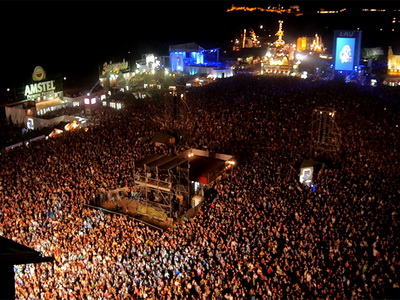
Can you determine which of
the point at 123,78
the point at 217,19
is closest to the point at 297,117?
the point at 123,78

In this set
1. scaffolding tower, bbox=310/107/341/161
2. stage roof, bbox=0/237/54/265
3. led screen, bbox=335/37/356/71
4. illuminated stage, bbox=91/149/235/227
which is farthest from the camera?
led screen, bbox=335/37/356/71

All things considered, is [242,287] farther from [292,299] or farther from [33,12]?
[33,12]

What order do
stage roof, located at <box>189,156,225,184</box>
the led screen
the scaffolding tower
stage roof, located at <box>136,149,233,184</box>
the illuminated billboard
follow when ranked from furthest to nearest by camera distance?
the led screen < the illuminated billboard < the scaffolding tower < stage roof, located at <box>189,156,225,184</box> < stage roof, located at <box>136,149,233,184</box>

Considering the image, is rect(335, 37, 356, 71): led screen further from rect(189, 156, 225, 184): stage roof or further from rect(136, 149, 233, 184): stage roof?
rect(189, 156, 225, 184): stage roof

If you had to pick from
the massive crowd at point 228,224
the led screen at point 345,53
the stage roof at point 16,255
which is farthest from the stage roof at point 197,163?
the led screen at point 345,53

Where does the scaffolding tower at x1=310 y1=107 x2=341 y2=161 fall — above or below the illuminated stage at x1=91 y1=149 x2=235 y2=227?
above

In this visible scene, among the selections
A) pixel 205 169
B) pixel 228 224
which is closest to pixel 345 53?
pixel 205 169

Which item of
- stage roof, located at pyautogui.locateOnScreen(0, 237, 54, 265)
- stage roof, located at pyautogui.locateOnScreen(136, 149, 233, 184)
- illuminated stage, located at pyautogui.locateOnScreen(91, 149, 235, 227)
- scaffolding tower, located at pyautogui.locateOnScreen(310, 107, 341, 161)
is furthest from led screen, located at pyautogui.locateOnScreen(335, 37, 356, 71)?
stage roof, located at pyautogui.locateOnScreen(0, 237, 54, 265)
